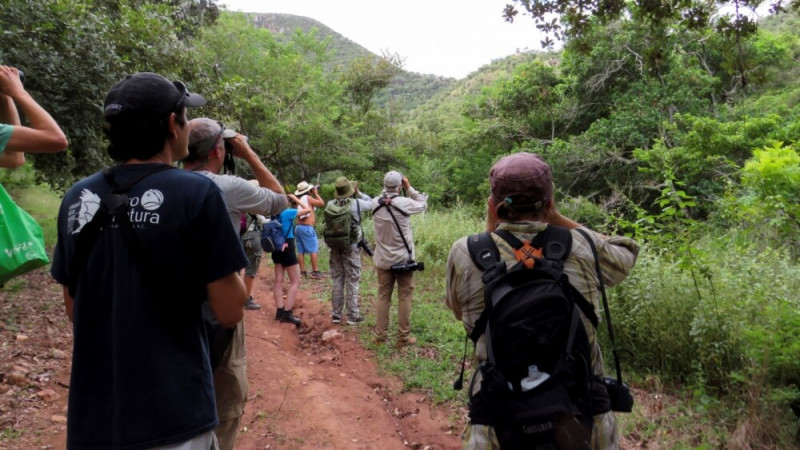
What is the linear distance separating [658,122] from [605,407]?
15112 mm

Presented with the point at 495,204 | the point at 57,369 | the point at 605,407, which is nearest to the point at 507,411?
the point at 605,407

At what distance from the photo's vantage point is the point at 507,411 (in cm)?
194

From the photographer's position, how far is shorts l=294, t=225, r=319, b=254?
33.1 ft

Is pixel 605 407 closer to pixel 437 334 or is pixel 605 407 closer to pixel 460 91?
pixel 437 334

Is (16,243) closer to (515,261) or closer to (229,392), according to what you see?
(229,392)

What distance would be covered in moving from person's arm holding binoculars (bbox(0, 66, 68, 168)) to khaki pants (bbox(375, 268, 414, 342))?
4709 millimetres

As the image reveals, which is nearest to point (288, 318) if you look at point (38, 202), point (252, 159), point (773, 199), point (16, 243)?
point (252, 159)

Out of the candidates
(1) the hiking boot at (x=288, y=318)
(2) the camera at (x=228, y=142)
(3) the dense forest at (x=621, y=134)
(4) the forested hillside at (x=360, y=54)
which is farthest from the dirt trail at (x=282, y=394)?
(4) the forested hillside at (x=360, y=54)

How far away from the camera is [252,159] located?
2.97 metres

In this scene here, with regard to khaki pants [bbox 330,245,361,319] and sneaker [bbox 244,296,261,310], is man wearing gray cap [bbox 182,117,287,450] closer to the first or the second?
khaki pants [bbox 330,245,361,319]

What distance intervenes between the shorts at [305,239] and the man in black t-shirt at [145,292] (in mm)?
8331

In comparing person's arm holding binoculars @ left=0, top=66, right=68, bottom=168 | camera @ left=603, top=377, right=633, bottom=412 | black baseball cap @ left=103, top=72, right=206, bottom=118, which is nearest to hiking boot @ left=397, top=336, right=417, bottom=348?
camera @ left=603, top=377, right=633, bottom=412

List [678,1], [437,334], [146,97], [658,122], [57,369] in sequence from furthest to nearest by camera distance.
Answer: [658,122] < [437,334] < [57,369] < [678,1] < [146,97]

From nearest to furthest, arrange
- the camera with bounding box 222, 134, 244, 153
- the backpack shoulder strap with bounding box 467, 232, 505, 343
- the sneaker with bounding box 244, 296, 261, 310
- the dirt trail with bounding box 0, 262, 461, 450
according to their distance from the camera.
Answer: the backpack shoulder strap with bounding box 467, 232, 505, 343
the camera with bounding box 222, 134, 244, 153
the dirt trail with bounding box 0, 262, 461, 450
the sneaker with bounding box 244, 296, 261, 310
